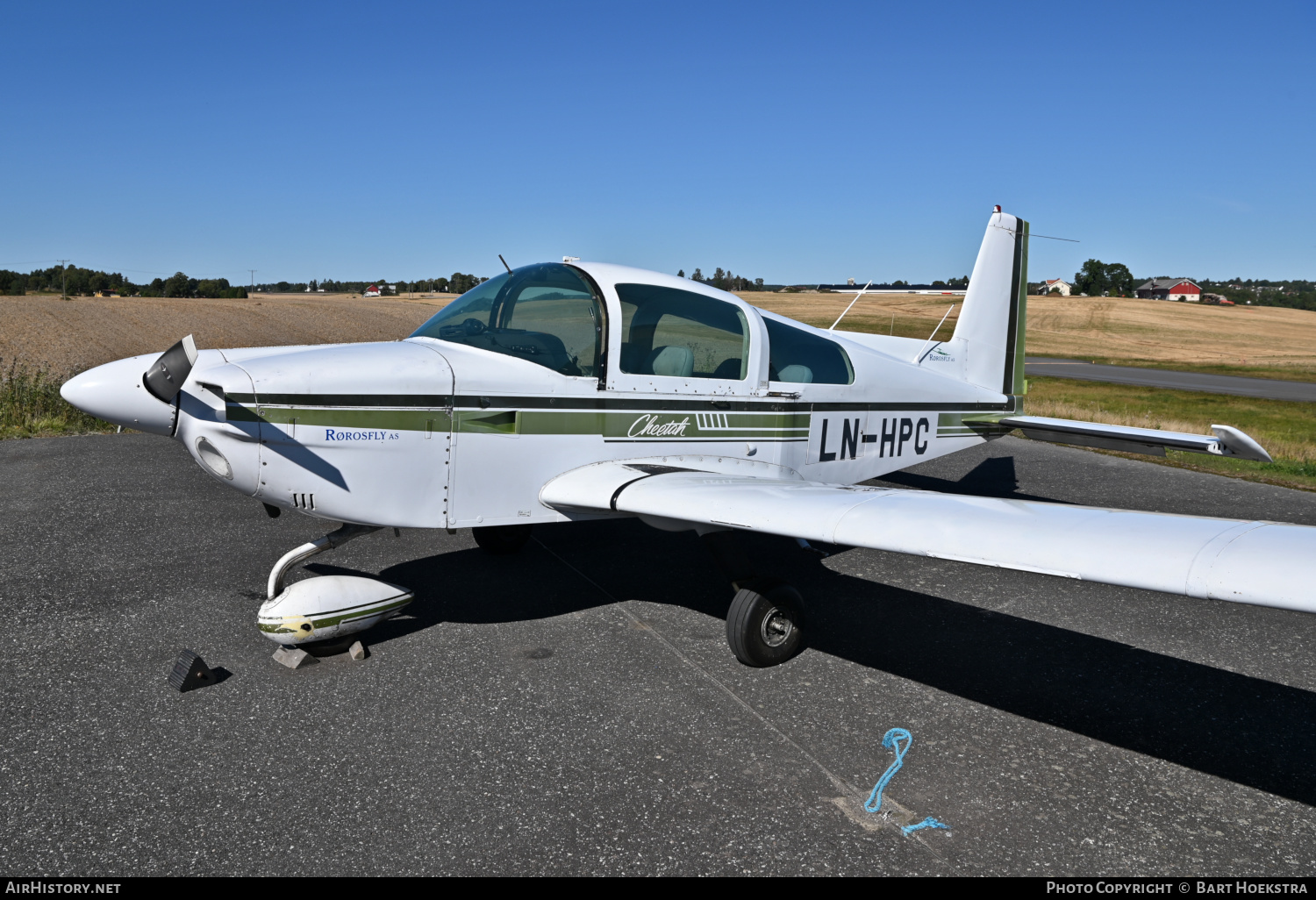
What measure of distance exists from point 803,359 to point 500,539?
2809 mm

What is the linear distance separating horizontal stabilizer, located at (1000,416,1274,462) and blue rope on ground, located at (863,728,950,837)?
311 cm

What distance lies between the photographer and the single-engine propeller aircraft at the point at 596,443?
3.54 metres

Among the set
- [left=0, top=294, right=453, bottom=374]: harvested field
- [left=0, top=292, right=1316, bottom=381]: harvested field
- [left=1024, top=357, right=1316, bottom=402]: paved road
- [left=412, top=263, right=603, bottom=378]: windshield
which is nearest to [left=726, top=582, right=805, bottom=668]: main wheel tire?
[left=412, top=263, right=603, bottom=378]: windshield

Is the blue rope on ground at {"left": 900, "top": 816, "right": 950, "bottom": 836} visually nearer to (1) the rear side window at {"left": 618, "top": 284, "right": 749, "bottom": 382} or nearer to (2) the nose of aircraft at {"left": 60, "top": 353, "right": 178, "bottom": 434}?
(1) the rear side window at {"left": 618, "top": 284, "right": 749, "bottom": 382}

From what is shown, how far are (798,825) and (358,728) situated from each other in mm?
2116

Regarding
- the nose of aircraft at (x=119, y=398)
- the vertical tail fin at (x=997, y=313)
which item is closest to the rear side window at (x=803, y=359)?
the vertical tail fin at (x=997, y=313)

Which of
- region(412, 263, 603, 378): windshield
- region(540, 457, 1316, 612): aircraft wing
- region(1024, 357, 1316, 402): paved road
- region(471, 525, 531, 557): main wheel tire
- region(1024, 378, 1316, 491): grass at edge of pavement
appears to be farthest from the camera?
region(1024, 357, 1316, 402): paved road

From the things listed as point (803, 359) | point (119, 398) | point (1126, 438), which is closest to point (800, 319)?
point (1126, 438)

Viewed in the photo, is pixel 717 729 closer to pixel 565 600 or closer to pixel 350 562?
pixel 565 600

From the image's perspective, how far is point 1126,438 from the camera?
22.2 ft

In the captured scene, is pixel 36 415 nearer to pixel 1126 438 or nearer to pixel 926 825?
pixel 926 825

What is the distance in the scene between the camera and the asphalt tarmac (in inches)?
124

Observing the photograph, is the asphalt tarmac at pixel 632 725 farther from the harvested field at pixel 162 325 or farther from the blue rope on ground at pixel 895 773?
the harvested field at pixel 162 325

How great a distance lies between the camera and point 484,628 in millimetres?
5250
